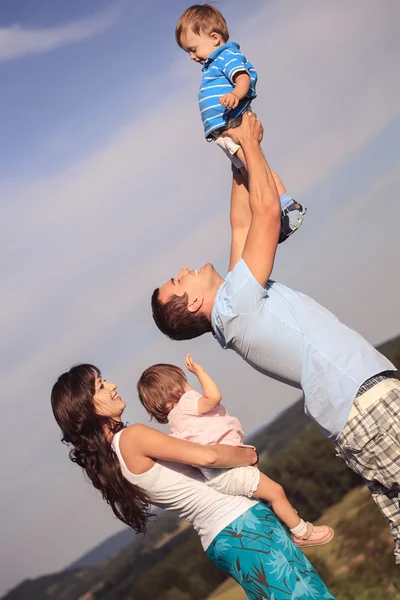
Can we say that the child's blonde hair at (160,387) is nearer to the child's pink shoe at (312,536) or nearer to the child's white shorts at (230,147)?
the child's pink shoe at (312,536)

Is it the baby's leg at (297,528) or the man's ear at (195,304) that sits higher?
the man's ear at (195,304)

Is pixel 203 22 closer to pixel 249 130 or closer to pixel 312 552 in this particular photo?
pixel 249 130

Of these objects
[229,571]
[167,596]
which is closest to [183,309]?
[229,571]

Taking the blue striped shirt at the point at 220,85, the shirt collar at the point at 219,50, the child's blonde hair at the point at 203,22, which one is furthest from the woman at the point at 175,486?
the child's blonde hair at the point at 203,22

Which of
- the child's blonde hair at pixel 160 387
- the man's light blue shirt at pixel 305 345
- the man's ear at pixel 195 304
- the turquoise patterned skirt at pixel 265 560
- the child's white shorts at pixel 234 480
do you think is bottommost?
the turquoise patterned skirt at pixel 265 560

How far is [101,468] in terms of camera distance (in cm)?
280

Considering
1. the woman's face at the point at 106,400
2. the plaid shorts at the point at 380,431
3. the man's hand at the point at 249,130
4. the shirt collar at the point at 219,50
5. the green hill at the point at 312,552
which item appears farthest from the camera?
the green hill at the point at 312,552

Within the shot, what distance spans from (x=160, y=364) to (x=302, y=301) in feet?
3.09

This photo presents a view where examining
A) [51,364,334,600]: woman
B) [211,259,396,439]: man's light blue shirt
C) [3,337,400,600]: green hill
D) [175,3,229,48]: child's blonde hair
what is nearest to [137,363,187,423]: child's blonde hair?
[51,364,334,600]: woman

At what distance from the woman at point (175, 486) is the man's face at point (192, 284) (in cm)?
45

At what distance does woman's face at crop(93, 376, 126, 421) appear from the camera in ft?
9.15

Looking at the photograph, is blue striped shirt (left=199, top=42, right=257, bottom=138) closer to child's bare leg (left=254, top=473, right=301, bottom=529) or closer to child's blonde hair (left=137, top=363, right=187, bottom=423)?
child's blonde hair (left=137, top=363, right=187, bottom=423)

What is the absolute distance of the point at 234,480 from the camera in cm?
273

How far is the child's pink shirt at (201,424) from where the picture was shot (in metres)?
2.93
